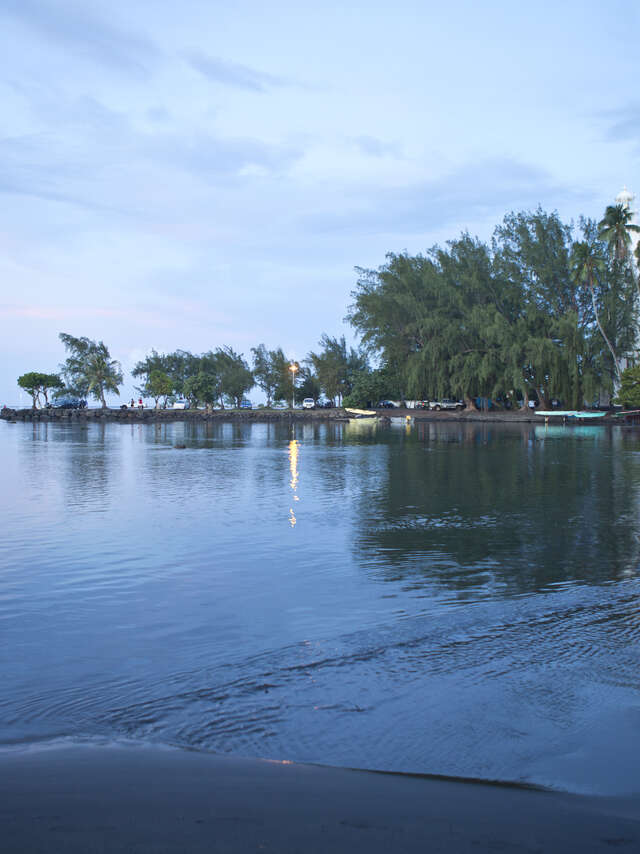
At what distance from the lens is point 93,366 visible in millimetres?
123062

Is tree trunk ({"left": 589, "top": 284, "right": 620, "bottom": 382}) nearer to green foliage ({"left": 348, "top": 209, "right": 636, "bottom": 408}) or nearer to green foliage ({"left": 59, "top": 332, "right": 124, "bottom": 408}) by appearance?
green foliage ({"left": 348, "top": 209, "right": 636, "bottom": 408})

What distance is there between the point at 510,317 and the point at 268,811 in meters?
89.5

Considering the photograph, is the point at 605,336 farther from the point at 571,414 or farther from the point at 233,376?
the point at 233,376

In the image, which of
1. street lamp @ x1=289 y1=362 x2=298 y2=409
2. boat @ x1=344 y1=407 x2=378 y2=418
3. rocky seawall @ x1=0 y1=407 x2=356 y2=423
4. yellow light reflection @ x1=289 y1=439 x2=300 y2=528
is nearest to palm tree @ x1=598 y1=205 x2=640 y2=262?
boat @ x1=344 y1=407 x2=378 y2=418

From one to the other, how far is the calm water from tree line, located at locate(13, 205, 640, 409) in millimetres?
61172

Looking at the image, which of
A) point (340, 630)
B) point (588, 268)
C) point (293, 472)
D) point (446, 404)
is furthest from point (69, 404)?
point (340, 630)

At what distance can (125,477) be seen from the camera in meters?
27.4

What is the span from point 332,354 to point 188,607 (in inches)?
4311

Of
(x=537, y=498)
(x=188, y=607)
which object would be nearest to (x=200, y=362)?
(x=537, y=498)

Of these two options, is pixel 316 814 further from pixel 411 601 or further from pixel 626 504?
pixel 626 504

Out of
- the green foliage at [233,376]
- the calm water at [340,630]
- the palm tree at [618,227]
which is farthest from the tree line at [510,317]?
the calm water at [340,630]

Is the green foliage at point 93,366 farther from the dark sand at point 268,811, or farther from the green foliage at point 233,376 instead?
the dark sand at point 268,811

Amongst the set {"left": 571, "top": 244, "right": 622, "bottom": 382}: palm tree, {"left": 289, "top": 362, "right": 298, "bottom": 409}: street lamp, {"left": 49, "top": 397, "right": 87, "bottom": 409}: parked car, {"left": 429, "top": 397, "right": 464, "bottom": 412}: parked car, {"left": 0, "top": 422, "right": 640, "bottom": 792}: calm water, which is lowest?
{"left": 0, "top": 422, "right": 640, "bottom": 792}: calm water

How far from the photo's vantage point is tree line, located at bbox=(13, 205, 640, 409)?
262 feet
